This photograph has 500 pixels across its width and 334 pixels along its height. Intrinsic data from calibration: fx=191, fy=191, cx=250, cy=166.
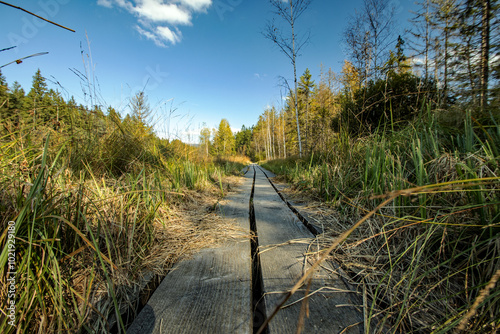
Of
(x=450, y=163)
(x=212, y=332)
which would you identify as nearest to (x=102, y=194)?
(x=212, y=332)

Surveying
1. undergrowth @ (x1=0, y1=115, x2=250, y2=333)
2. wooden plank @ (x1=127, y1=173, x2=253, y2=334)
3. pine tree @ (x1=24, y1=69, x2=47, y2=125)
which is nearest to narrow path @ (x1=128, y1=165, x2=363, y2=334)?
wooden plank @ (x1=127, y1=173, x2=253, y2=334)

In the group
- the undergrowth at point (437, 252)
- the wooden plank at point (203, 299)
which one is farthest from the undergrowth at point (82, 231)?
the undergrowth at point (437, 252)

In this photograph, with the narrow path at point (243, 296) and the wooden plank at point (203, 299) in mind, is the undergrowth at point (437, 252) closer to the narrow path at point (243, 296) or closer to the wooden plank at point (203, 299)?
the narrow path at point (243, 296)

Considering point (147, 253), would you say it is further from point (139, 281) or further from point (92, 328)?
point (92, 328)

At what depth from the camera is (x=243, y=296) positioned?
76 centimetres

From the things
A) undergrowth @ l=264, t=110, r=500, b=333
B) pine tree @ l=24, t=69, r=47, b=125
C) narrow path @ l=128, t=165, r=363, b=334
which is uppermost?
pine tree @ l=24, t=69, r=47, b=125

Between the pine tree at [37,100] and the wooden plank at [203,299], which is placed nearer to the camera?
the wooden plank at [203,299]

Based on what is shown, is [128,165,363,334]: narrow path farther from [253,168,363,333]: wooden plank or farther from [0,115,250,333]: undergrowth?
[0,115,250,333]: undergrowth

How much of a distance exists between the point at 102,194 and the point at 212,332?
1068mm

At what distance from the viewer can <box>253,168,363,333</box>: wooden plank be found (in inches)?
25.5

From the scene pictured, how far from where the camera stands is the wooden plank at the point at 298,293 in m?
0.65

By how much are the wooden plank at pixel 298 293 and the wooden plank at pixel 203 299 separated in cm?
10

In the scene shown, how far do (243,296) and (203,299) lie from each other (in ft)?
0.52

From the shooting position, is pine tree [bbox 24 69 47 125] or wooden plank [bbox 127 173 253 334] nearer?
wooden plank [bbox 127 173 253 334]
